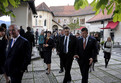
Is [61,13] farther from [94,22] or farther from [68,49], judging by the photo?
[68,49]

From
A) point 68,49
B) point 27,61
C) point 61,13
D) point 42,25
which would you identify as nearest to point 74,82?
point 68,49

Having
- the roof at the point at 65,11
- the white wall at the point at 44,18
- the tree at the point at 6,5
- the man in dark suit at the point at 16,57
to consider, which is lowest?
the man in dark suit at the point at 16,57

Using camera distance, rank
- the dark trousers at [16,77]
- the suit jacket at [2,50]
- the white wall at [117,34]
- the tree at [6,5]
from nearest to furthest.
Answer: the tree at [6,5] < the dark trousers at [16,77] < the suit jacket at [2,50] < the white wall at [117,34]

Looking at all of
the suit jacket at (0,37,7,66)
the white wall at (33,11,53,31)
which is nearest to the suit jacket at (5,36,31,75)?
the suit jacket at (0,37,7,66)

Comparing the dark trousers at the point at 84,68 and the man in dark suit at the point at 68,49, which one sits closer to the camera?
the dark trousers at the point at 84,68

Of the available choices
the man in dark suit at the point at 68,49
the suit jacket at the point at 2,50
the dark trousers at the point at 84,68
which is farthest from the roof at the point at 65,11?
the suit jacket at the point at 2,50

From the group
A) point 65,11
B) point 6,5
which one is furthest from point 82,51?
point 65,11

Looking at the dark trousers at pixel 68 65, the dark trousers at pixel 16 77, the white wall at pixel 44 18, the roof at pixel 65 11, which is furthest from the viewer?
the roof at pixel 65 11

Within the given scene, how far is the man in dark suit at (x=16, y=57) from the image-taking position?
2.97 meters

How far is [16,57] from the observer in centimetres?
302

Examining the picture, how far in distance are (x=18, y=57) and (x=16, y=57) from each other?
56 mm

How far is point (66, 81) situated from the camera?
4344mm

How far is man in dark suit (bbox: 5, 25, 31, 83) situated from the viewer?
2.97 m

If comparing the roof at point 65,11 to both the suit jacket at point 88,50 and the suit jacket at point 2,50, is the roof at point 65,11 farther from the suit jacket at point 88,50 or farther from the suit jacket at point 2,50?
the suit jacket at point 2,50
